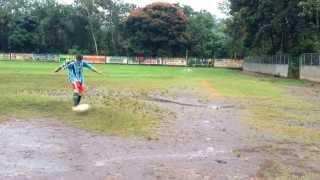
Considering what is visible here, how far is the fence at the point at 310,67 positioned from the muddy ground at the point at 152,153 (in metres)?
36.4

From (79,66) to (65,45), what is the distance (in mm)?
94402

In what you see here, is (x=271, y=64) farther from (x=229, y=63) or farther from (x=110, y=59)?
(x=110, y=59)

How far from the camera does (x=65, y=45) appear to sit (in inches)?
4400

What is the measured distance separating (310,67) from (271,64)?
712 inches

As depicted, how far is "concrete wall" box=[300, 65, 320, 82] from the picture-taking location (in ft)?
168

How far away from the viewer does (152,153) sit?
1165 centimetres

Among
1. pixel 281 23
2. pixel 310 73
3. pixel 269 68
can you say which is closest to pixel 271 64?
pixel 269 68

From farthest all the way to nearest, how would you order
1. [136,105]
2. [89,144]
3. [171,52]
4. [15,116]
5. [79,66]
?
1. [171,52]
2. [136,105]
3. [79,66]
4. [15,116]
5. [89,144]

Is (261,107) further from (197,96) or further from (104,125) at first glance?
(104,125)

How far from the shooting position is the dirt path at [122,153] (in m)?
9.66

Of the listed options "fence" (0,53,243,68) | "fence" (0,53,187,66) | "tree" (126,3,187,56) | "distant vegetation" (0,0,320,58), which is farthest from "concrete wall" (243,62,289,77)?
"tree" (126,3,187,56)

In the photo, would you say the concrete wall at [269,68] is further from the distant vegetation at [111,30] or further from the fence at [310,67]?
the distant vegetation at [111,30]

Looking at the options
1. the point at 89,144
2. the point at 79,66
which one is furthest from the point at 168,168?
the point at 79,66

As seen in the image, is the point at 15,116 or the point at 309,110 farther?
the point at 309,110
